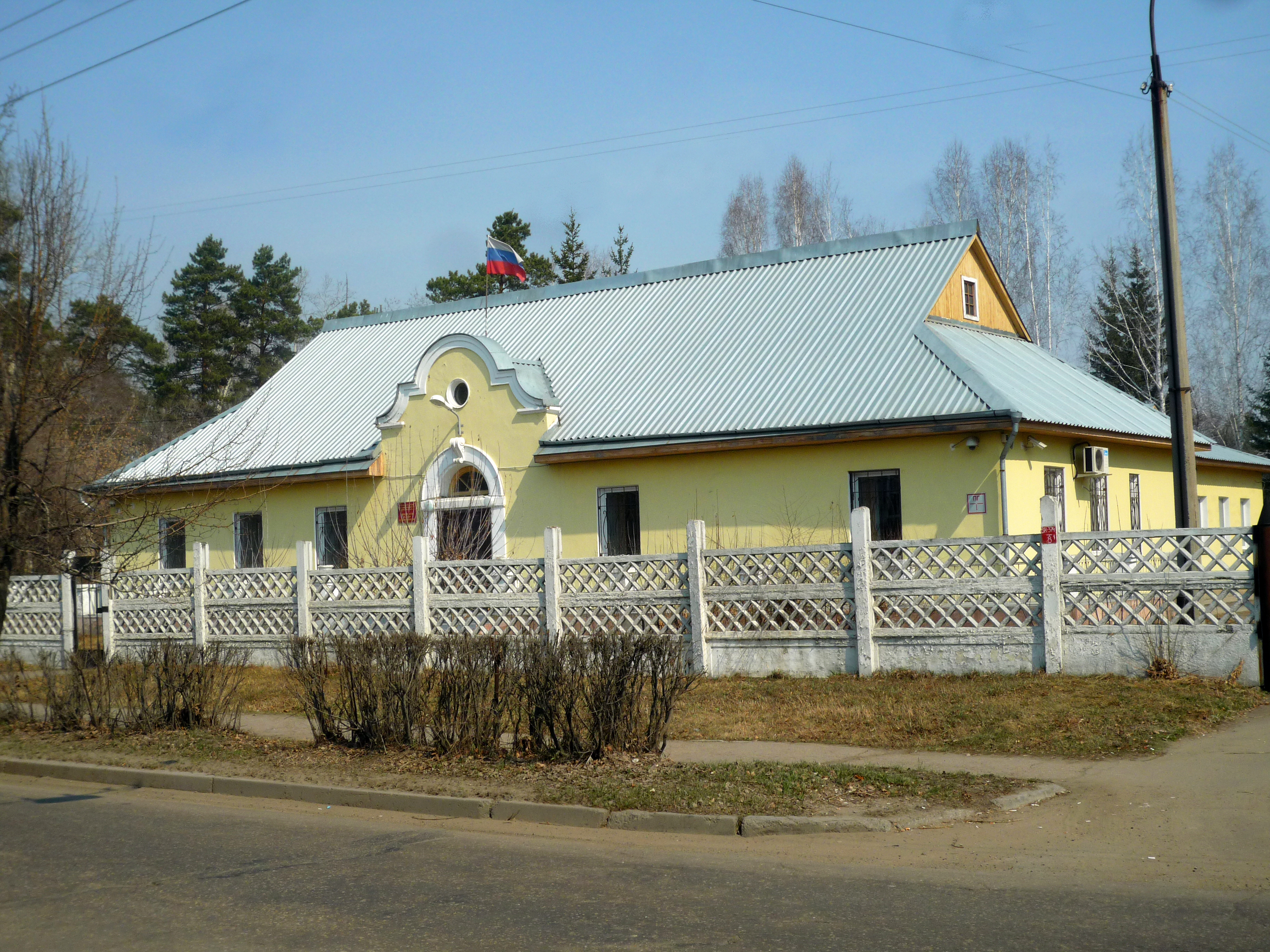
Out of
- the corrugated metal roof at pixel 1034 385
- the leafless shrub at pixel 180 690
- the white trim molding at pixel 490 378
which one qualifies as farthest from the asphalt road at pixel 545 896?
the white trim molding at pixel 490 378

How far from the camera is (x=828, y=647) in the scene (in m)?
14.3

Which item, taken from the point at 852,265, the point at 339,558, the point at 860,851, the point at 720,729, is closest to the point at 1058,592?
the point at 720,729

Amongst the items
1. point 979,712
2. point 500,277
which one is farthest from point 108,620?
point 500,277

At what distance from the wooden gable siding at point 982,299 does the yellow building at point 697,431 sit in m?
0.06

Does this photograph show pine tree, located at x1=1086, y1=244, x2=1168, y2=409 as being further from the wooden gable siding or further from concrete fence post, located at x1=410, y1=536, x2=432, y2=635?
concrete fence post, located at x1=410, y1=536, x2=432, y2=635

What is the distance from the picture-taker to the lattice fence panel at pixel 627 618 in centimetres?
1518

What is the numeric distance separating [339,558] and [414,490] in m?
2.63

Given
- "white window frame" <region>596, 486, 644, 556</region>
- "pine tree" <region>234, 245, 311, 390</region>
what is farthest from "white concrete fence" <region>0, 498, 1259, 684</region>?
"pine tree" <region>234, 245, 311, 390</region>

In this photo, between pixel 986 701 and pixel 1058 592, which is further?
pixel 1058 592

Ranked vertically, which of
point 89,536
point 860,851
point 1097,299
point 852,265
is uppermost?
point 1097,299

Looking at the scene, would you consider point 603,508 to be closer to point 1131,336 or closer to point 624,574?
point 624,574

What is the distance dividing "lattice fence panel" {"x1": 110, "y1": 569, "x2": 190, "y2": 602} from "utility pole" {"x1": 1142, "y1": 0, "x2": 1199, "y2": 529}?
15.1 meters

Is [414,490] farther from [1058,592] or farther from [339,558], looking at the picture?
[1058,592]

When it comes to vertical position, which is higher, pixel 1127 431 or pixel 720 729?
pixel 1127 431
